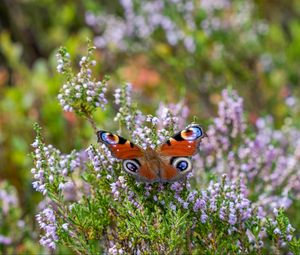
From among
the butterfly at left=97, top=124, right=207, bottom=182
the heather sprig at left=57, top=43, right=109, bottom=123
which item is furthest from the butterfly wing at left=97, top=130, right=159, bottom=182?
the heather sprig at left=57, top=43, right=109, bottom=123

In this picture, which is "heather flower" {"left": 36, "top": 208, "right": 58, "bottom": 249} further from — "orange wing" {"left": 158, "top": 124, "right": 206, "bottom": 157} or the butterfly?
"orange wing" {"left": 158, "top": 124, "right": 206, "bottom": 157}

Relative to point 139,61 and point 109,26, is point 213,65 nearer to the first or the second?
point 109,26

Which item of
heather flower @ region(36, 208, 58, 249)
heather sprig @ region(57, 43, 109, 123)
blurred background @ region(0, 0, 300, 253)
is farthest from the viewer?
blurred background @ region(0, 0, 300, 253)

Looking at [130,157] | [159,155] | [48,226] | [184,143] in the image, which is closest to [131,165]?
[130,157]

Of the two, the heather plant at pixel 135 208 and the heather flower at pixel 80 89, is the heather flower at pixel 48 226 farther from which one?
the heather flower at pixel 80 89

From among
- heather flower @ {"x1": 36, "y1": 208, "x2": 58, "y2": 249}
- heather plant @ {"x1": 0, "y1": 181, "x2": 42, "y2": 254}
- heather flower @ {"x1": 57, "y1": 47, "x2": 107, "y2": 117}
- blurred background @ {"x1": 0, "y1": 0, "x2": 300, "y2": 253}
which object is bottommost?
heather flower @ {"x1": 36, "y1": 208, "x2": 58, "y2": 249}

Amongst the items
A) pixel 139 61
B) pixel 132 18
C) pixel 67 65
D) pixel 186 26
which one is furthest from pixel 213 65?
pixel 67 65

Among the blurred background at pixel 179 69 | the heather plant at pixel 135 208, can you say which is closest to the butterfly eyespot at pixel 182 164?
the heather plant at pixel 135 208
